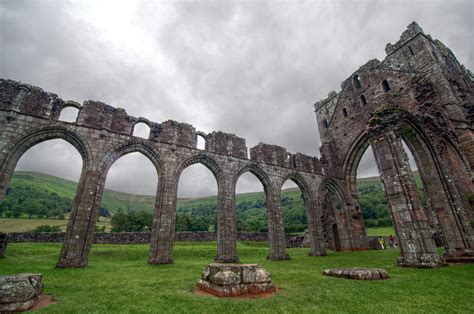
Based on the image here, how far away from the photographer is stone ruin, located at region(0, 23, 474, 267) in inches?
367

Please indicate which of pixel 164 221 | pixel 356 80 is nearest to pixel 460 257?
pixel 164 221

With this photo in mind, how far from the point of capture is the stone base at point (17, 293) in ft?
10.7

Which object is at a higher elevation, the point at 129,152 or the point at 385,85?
the point at 385,85

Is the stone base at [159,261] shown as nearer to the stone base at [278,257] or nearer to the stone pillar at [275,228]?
the stone base at [278,257]

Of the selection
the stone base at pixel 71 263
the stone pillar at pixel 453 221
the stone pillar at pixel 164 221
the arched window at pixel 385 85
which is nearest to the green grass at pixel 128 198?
the arched window at pixel 385 85

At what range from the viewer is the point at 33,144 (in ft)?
33.2

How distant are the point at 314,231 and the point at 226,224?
7.27m

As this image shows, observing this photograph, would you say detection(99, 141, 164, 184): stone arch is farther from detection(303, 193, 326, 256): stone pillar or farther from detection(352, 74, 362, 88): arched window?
detection(352, 74, 362, 88): arched window

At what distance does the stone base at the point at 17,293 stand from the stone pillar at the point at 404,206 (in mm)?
10449

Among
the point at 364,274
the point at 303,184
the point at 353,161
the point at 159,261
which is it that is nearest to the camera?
the point at 364,274

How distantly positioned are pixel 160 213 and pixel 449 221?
46.7 feet

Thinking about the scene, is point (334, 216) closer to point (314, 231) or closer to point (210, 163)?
point (314, 231)

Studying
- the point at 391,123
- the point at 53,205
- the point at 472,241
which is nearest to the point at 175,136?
the point at 391,123

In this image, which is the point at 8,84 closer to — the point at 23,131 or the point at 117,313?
the point at 23,131
